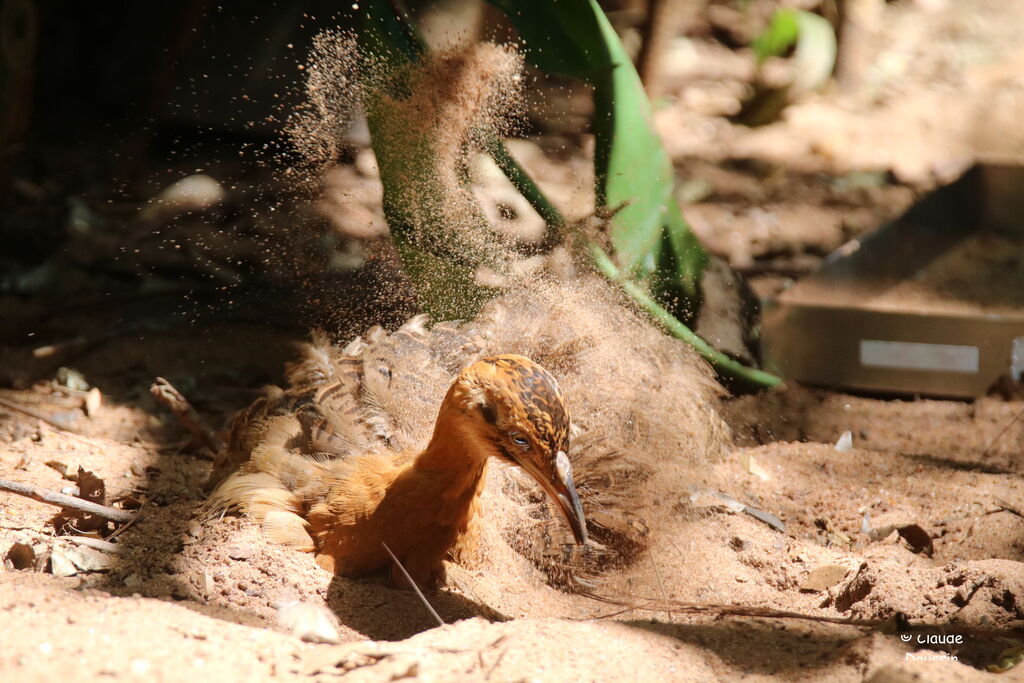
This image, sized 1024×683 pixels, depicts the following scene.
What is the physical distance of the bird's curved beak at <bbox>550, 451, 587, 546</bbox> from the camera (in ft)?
8.28

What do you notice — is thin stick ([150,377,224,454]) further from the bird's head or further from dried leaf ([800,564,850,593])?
dried leaf ([800,564,850,593])

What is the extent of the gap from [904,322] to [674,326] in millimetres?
1234

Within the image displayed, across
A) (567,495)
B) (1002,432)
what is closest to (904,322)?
(1002,432)

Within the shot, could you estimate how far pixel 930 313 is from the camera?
4.31 metres

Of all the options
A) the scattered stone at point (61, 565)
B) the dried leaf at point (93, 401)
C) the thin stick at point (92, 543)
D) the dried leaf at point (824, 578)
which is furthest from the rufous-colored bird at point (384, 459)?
the dried leaf at point (93, 401)

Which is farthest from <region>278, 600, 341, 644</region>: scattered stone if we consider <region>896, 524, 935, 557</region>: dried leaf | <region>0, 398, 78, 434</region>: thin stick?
<region>896, 524, 935, 557</region>: dried leaf

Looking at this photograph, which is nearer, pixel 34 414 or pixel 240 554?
pixel 240 554

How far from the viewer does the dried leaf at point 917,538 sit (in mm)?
3045

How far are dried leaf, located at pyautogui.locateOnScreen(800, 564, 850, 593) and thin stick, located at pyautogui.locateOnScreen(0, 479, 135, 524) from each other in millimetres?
2098

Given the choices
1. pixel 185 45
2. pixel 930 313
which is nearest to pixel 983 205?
pixel 930 313

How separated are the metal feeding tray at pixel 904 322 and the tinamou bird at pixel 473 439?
2.62 ft

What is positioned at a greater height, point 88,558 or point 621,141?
point 621,141

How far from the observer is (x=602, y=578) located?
9.72ft

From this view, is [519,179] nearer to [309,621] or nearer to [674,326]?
[674,326]
